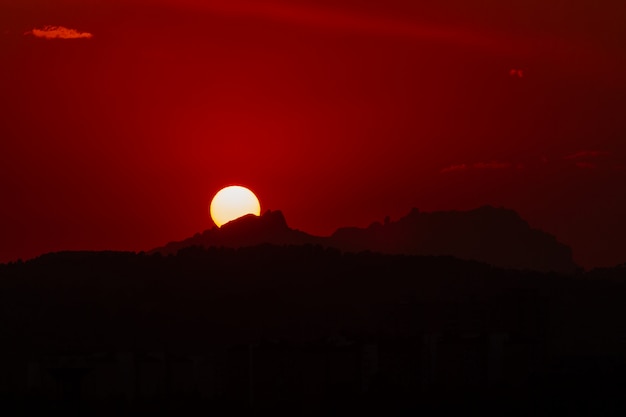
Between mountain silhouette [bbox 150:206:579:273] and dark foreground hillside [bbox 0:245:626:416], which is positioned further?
mountain silhouette [bbox 150:206:579:273]

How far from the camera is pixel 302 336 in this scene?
5722 cm

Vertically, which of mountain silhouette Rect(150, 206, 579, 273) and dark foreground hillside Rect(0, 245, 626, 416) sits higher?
mountain silhouette Rect(150, 206, 579, 273)

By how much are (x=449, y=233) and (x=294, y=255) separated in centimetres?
8067

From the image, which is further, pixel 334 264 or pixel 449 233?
pixel 449 233

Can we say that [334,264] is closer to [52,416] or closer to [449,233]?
[52,416]

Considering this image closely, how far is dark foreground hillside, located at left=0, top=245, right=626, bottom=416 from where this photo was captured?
105 ft

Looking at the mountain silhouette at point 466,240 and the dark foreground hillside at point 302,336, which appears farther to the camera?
the mountain silhouette at point 466,240

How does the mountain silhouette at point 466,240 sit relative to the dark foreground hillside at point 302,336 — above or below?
above

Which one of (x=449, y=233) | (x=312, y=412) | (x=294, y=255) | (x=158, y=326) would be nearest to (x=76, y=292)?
(x=158, y=326)

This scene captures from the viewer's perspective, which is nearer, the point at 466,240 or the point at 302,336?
the point at 302,336

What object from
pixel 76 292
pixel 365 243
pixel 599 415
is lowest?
pixel 599 415

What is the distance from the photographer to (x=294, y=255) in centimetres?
7194

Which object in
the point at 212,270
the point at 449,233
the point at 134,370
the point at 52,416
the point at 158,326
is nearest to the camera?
the point at 52,416

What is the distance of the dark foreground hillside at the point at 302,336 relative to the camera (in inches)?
1256
